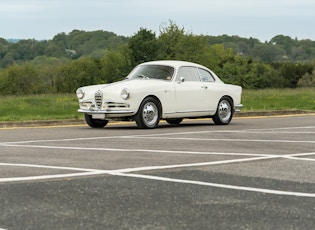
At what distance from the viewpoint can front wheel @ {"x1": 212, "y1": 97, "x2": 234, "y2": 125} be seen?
17.3m

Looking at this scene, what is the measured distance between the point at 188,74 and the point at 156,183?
9987mm

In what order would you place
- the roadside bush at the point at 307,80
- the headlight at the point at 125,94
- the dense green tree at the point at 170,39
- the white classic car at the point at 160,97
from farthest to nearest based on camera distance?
the roadside bush at the point at 307,80
the dense green tree at the point at 170,39
the white classic car at the point at 160,97
the headlight at the point at 125,94

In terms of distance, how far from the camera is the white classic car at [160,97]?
15367 millimetres

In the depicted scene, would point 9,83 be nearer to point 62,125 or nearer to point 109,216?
point 62,125

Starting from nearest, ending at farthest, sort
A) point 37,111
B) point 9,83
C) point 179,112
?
point 179,112, point 37,111, point 9,83

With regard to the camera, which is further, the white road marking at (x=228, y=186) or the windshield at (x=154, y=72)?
the windshield at (x=154, y=72)

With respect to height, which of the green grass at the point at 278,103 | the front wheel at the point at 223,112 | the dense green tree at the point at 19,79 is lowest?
the dense green tree at the point at 19,79

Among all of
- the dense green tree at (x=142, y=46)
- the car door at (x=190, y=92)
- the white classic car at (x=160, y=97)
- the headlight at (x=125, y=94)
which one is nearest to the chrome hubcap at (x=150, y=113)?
the white classic car at (x=160, y=97)

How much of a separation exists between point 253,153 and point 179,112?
20.4ft

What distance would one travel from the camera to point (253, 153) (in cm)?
1027

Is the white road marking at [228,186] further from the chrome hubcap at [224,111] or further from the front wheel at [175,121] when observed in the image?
the front wheel at [175,121]

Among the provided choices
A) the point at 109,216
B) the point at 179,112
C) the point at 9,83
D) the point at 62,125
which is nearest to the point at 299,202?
the point at 109,216

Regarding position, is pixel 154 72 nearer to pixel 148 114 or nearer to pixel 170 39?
pixel 148 114

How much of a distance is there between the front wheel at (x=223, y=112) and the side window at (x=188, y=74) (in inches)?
36.6
